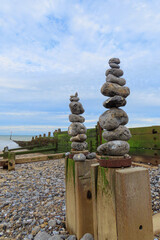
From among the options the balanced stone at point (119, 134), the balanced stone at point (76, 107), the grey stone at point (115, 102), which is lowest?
the balanced stone at point (119, 134)

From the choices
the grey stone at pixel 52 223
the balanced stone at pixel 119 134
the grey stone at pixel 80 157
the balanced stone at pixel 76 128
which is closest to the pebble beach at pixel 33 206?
the grey stone at pixel 52 223

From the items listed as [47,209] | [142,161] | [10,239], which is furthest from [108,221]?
[142,161]

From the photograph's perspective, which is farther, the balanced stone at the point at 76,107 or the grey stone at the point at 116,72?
the balanced stone at the point at 76,107

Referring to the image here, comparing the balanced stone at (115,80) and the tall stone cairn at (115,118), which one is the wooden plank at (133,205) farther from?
the balanced stone at (115,80)

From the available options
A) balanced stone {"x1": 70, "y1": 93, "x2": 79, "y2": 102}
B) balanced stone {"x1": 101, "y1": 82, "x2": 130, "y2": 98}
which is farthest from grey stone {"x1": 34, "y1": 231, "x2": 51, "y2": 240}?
balanced stone {"x1": 101, "y1": 82, "x2": 130, "y2": 98}

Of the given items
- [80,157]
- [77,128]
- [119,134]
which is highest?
[77,128]

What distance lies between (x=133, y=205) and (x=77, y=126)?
147 cm

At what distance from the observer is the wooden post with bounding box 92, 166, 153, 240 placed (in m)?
1.52

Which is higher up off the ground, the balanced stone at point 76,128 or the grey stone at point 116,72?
the grey stone at point 116,72

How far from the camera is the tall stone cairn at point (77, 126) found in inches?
107

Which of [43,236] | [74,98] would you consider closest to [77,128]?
[74,98]

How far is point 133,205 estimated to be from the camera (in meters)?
1.55

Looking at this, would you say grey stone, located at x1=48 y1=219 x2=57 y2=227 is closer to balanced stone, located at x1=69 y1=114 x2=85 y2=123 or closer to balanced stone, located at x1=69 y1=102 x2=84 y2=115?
balanced stone, located at x1=69 y1=114 x2=85 y2=123

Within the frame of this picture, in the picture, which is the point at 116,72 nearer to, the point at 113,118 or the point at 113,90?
the point at 113,90
